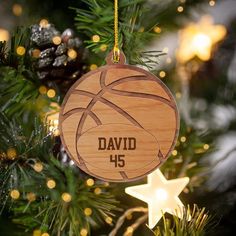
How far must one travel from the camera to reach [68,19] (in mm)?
711

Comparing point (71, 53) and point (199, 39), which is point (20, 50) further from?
point (199, 39)

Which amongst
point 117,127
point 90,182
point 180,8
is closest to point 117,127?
point 117,127

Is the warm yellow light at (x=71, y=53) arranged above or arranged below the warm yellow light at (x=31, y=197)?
above

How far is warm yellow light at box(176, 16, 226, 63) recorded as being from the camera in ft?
2.65

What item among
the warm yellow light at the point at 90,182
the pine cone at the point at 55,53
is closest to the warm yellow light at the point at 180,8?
the pine cone at the point at 55,53

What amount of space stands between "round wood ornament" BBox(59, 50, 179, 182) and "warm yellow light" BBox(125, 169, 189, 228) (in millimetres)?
122

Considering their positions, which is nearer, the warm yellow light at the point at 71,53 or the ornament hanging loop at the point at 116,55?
the ornament hanging loop at the point at 116,55

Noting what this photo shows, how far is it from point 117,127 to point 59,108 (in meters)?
0.17

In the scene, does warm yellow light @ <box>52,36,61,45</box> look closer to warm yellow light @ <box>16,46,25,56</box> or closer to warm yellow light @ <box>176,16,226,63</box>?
warm yellow light @ <box>16,46,25,56</box>

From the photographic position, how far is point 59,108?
2.19ft

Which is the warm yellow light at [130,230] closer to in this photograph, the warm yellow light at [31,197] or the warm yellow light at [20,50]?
the warm yellow light at [31,197]

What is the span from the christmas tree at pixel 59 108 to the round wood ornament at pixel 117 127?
0.08 meters

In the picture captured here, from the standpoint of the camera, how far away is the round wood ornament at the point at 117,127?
52cm

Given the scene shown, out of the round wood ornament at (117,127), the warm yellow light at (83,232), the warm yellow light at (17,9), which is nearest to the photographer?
the round wood ornament at (117,127)
